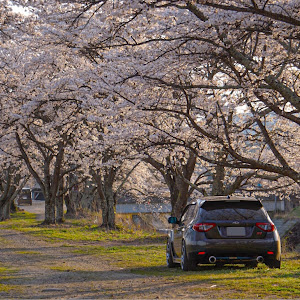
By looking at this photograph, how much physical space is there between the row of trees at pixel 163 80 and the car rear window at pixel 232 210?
1.57m

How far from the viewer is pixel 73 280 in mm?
10375

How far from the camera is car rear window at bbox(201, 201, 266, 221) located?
36.1 ft

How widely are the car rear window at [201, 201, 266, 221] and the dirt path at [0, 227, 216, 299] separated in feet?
5.14

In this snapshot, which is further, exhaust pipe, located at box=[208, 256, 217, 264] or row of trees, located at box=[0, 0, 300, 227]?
row of trees, located at box=[0, 0, 300, 227]

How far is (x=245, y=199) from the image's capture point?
11.3 m

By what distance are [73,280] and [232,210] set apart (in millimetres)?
3166

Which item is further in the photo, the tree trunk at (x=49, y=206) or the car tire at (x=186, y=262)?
the tree trunk at (x=49, y=206)

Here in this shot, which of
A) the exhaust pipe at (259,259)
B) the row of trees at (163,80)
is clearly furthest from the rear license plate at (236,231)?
the row of trees at (163,80)

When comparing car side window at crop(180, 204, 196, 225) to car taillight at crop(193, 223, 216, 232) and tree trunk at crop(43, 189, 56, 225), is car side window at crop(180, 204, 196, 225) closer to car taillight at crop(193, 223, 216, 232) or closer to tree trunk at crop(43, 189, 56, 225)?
car taillight at crop(193, 223, 216, 232)

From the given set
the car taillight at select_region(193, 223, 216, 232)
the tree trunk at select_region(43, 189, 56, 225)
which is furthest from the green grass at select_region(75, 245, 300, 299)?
the tree trunk at select_region(43, 189, 56, 225)

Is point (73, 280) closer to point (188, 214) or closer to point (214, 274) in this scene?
point (214, 274)

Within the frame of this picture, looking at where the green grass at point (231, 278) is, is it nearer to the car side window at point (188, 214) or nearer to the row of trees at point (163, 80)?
the car side window at point (188, 214)

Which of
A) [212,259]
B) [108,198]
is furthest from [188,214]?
[108,198]

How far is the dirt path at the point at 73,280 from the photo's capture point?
8.37 m
